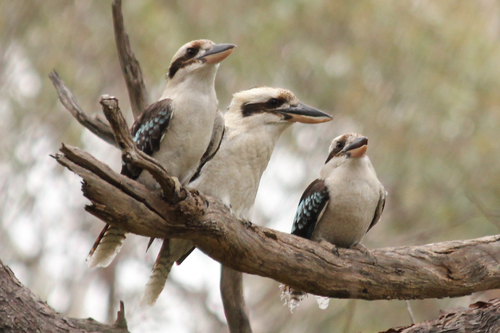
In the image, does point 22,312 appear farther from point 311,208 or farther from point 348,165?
point 348,165

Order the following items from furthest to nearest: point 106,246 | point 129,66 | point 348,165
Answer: point 129,66
point 348,165
point 106,246

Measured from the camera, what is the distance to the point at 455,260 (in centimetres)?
350

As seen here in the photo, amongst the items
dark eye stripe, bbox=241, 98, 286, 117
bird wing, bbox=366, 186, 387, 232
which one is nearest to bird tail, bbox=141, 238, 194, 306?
dark eye stripe, bbox=241, 98, 286, 117

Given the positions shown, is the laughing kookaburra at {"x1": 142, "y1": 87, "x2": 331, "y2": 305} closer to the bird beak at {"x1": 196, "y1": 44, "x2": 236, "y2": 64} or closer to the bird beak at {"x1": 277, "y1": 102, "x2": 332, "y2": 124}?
the bird beak at {"x1": 277, "y1": 102, "x2": 332, "y2": 124}

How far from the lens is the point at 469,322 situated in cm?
307


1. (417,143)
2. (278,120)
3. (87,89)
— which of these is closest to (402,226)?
(417,143)

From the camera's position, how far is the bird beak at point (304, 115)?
3.44m

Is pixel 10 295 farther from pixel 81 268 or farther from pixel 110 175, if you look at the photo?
pixel 81 268

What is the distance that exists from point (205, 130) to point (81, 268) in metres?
6.13

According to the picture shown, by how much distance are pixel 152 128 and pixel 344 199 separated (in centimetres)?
136

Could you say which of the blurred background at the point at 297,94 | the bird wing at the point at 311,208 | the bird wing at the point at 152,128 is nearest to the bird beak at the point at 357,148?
the bird wing at the point at 311,208

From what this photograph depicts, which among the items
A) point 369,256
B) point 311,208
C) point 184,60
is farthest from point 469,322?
point 184,60

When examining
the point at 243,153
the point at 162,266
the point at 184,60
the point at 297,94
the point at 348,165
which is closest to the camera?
Result: the point at 184,60

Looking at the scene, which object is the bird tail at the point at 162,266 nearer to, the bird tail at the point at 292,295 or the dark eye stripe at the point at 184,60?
the bird tail at the point at 292,295
